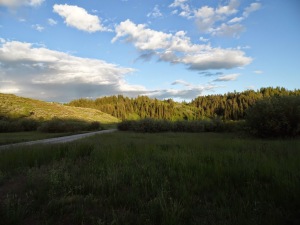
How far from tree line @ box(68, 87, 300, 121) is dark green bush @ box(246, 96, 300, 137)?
96895 millimetres

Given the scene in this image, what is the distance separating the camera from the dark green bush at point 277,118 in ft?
63.6

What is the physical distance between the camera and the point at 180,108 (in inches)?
6324

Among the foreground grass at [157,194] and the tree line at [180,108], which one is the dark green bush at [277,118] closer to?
the foreground grass at [157,194]

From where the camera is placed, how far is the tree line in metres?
124

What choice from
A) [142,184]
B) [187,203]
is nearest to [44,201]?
[142,184]

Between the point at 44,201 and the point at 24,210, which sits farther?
the point at 44,201

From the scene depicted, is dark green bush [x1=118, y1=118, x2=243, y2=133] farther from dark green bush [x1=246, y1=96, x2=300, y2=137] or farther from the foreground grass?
the foreground grass

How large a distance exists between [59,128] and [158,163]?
3298cm

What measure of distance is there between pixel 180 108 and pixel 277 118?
5562 inches

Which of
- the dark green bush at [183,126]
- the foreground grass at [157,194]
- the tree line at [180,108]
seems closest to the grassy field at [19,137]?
the dark green bush at [183,126]

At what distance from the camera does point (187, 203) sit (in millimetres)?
4809

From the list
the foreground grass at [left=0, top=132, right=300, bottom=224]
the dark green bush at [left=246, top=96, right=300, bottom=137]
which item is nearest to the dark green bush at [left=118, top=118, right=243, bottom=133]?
the dark green bush at [left=246, top=96, right=300, bottom=137]

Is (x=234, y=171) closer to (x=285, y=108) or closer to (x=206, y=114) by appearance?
(x=285, y=108)

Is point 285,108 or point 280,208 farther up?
point 285,108
